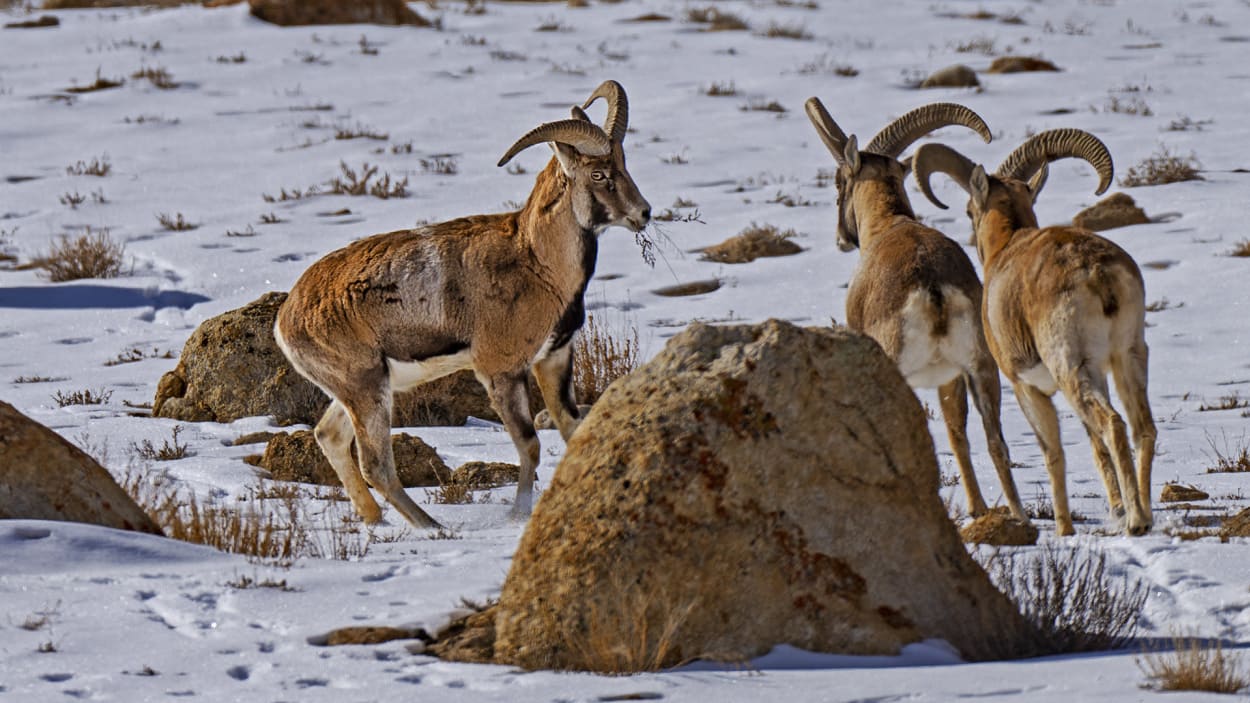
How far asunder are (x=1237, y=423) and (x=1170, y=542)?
15.4ft

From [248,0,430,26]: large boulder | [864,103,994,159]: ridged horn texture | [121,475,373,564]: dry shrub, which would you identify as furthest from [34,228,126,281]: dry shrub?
[248,0,430,26]: large boulder

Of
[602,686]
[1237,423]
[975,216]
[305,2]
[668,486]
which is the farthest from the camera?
[305,2]

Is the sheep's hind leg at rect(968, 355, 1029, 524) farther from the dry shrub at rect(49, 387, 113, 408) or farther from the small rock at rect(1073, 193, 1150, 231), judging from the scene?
the small rock at rect(1073, 193, 1150, 231)

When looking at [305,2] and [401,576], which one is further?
[305,2]

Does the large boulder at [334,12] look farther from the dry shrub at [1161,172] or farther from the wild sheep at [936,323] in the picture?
the wild sheep at [936,323]

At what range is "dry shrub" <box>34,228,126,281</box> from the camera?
17.0 meters

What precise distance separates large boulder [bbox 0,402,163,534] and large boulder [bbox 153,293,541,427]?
4.26 metres

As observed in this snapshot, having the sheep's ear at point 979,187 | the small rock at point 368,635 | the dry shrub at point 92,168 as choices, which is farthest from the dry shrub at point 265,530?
the dry shrub at point 92,168

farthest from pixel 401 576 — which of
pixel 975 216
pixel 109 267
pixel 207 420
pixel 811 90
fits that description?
pixel 811 90

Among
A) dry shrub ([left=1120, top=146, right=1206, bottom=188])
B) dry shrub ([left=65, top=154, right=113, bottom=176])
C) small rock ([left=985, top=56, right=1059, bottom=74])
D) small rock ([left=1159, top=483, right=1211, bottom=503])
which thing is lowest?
small rock ([left=1159, top=483, right=1211, bottom=503])

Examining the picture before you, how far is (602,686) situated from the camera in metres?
5.11

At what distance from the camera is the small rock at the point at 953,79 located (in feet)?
77.9

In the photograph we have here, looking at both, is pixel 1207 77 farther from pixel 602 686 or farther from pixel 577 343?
pixel 602 686

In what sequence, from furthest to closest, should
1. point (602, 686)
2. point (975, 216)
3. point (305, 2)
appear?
1. point (305, 2)
2. point (975, 216)
3. point (602, 686)
